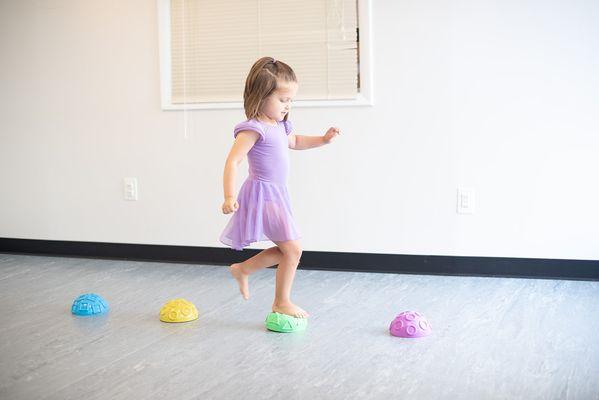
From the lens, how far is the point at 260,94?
282cm

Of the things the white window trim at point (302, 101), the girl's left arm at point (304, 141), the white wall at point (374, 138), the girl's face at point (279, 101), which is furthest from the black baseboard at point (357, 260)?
the girl's face at point (279, 101)

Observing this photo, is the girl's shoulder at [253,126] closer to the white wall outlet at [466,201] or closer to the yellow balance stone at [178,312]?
the yellow balance stone at [178,312]

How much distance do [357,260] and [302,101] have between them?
87 centimetres

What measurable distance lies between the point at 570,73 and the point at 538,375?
1.77m

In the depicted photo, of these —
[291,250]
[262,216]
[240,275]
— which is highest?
[262,216]

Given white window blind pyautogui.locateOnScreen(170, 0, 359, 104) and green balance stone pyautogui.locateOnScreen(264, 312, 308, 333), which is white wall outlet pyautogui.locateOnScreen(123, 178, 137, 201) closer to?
white window blind pyautogui.locateOnScreen(170, 0, 359, 104)

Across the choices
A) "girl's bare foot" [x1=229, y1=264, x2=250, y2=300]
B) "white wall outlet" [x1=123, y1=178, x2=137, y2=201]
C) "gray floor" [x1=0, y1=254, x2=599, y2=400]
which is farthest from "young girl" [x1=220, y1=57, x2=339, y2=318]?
"white wall outlet" [x1=123, y1=178, x2=137, y2=201]

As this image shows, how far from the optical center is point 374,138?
3.90 metres

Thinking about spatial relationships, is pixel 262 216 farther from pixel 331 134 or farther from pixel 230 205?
pixel 331 134

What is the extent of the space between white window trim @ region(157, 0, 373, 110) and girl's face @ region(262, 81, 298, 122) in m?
1.06

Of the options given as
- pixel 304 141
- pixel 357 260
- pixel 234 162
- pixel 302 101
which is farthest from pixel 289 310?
pixel 302 101

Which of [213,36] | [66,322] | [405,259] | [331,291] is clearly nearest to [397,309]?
[331,291]

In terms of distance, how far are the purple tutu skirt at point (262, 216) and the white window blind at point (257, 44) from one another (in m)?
1.19

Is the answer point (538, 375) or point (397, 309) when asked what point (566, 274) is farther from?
point (538, 375)
